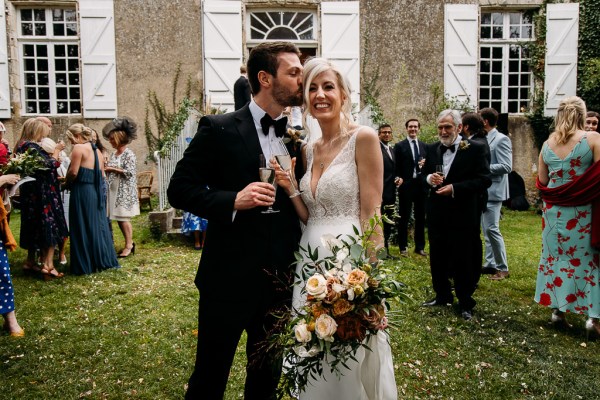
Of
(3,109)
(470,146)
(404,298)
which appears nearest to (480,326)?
(470,146)

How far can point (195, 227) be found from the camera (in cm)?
821

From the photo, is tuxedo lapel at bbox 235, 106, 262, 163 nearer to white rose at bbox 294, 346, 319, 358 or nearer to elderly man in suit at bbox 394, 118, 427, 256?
white rose at bbox 294, 346, 319, 358

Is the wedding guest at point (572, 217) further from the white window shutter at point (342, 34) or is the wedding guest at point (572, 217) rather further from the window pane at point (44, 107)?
the window pane at point (44, 107)

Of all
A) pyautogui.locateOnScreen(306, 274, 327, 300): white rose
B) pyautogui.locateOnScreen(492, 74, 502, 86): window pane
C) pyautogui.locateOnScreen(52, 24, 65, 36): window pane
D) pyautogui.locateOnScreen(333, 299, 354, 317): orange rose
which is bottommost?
pyautogui.locateOnScreen(333, 299, 354, 317): orange rose

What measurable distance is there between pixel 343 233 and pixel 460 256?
2881mm

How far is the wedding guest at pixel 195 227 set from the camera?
324 inches

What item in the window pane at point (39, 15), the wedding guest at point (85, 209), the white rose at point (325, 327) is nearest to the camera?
the white rose at point (325, 327)

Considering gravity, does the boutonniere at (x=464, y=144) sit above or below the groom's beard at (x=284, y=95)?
below

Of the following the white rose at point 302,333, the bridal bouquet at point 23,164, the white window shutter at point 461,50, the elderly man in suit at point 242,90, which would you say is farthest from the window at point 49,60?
the white rose at point 302,333

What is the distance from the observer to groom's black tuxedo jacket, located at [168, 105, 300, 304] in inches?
99.2

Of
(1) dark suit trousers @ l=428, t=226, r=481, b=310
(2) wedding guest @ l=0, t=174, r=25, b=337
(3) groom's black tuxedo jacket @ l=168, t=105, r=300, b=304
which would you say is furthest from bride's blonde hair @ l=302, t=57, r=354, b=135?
(2) wedding guest @ l=0, t=174, r=25, b=337

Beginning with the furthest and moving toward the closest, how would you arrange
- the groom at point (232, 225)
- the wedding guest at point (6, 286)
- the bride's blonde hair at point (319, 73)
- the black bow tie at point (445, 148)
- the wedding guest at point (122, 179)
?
the wedding guest at point (122, 179), the black bow tie at point (445, 148), the wedding guest at point (6, 286), the bride's blonde hair at point (319, 73), the groom at point (232, 225)

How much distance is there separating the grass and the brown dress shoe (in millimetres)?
189

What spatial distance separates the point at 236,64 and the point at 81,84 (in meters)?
3.79
